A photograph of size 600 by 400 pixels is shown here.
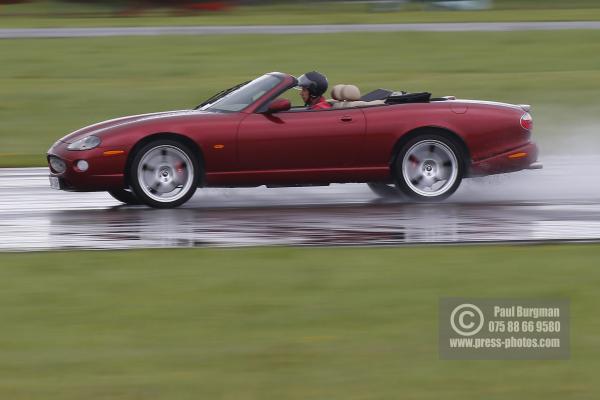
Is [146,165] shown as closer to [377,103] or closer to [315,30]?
[377,103]

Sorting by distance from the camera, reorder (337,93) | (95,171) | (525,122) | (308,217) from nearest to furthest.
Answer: (308,217), (95,171), (337,93), (525,122)

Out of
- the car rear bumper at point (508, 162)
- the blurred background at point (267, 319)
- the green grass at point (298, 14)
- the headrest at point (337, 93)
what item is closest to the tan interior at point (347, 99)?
the headrest at point (337, 93)

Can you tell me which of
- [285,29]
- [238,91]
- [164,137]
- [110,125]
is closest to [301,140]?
[238,91]

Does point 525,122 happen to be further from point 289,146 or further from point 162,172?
point 162,172

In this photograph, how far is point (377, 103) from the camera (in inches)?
468

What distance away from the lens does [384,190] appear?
1291 cm

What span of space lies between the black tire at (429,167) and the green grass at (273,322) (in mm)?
2640

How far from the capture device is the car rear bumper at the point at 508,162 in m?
11.9

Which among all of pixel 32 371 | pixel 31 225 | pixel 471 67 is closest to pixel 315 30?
pixel 471 67

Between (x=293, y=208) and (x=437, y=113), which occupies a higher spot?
(x=437, y=113)

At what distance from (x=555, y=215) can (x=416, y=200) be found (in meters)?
1.52

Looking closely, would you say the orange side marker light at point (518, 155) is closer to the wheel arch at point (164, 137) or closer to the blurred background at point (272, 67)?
the wheel arch at point (164, 137)

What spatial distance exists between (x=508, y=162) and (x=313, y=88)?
6.99 feet

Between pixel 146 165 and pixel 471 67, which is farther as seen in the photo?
pixel 471 67
